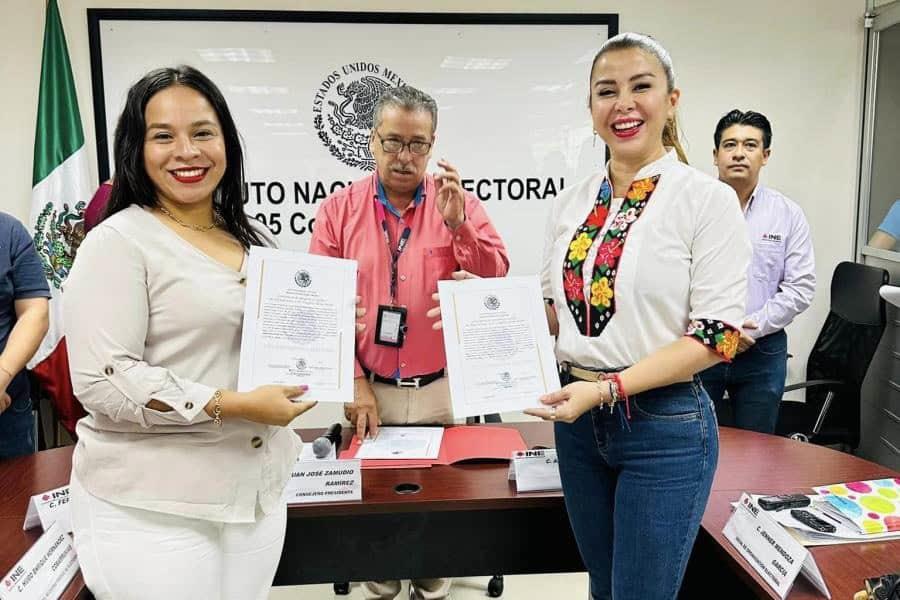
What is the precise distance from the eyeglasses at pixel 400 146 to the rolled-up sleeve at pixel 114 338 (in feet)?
3.42

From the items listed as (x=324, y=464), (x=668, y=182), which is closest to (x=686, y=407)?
(x=668, y=182)

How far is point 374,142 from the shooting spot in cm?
209

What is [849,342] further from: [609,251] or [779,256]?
[609,251]

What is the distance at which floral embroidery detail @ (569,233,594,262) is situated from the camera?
4.29ft

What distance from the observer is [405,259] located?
208 cm

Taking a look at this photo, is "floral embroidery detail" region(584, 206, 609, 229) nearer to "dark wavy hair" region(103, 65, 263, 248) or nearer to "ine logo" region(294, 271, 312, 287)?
"ine logo" region(294, 271, 312, 287)

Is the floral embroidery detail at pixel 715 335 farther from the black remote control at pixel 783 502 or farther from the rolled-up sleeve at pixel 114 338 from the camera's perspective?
the rolled-up sleeve at pixel 114 338

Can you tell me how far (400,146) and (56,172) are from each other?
6.72ft

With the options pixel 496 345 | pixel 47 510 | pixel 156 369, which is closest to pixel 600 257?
pixel 496 345

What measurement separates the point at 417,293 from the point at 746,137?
1.70 meters

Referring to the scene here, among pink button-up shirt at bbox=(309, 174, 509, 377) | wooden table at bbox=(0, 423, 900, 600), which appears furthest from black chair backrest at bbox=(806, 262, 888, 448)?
pink button-up shirt at bbox=(309, 174, 509, 377)

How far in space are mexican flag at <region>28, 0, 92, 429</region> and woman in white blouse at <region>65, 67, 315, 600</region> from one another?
7.47 ft

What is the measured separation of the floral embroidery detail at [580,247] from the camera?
131 cm

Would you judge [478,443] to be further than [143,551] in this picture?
Yes
